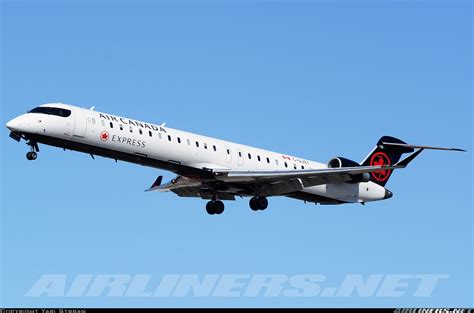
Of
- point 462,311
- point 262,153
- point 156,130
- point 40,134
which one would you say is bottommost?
point 462,311

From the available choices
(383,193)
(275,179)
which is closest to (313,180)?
(275,179)

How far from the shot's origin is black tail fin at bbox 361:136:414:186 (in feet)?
136

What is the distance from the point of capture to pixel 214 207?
38.7 metres

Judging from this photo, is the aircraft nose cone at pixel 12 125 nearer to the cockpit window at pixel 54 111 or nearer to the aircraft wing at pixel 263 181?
the cockpit window at pixel 54 111

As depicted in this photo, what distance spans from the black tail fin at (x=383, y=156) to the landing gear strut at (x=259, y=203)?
5263 millimetres

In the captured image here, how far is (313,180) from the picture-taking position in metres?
37.6

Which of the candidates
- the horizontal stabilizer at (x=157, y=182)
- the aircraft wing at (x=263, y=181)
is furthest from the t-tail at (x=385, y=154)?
the horizontal stabilizer at (x=157, y=182)

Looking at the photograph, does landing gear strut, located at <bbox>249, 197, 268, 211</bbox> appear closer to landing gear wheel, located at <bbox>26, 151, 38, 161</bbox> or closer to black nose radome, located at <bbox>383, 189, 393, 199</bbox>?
black nose radome, located at <bbox>383, 189, 393, 199</bbox>

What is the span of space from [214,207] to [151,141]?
192 inches

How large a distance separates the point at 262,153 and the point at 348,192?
3.92 m

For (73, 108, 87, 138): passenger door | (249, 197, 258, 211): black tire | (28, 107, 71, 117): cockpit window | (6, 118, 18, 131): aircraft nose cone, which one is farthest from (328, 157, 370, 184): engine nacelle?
(6, 118, 18, 131): aircraft nose cone

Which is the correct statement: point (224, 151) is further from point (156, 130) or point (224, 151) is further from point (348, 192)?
point (348, 192)

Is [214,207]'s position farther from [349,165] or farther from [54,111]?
[54,111]

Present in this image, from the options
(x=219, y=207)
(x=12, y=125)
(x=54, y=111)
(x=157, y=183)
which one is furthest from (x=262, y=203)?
(x=12, y=125)
